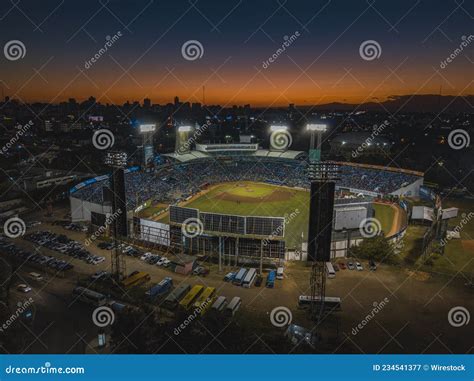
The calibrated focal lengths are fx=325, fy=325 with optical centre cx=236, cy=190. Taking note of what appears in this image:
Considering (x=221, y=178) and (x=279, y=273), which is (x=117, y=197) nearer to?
(x=279, y=273)

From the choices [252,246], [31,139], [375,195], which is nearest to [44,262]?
[252,246]

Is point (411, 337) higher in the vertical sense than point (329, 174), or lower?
lower

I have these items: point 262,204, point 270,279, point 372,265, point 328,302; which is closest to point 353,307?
point 328,302

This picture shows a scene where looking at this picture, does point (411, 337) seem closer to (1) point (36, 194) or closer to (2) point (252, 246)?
(2) point (252, 246)

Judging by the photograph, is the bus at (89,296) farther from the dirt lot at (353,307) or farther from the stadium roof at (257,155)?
the stadium roof at (257,155)

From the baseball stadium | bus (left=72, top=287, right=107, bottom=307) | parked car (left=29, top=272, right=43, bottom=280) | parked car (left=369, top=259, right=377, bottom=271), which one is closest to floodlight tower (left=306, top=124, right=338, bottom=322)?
the baseball stadium

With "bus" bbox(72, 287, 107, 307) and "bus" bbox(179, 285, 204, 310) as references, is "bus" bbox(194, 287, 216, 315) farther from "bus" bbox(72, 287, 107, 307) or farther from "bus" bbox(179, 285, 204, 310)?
"bus" bbox(72, 287, 107, 307)
